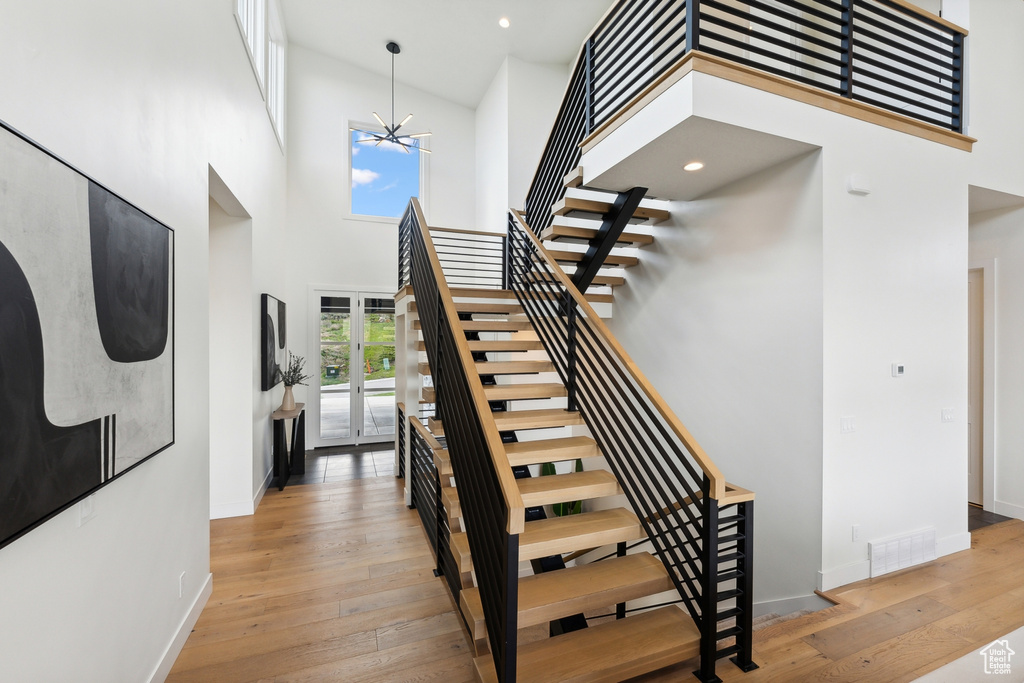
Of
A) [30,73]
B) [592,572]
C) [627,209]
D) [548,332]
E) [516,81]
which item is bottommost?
[592,572]

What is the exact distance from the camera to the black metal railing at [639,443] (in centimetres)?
201

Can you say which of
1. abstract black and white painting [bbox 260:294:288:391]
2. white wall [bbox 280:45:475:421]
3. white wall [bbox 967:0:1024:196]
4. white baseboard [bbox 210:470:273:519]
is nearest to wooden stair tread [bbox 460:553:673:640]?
white baseboard [bbox 210:470:273:519]

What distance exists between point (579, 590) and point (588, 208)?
2.64 meters

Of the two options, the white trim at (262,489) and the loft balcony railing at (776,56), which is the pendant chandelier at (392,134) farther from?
the white trim at (262,489)

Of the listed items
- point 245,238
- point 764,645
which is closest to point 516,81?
point 245,238

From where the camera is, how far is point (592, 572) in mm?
2326

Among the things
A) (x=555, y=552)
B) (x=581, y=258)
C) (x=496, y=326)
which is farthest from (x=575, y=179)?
(x=555, y=552)

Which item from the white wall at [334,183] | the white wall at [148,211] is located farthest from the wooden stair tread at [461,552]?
the white wall at [334,183]

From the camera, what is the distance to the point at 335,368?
671 centimetres

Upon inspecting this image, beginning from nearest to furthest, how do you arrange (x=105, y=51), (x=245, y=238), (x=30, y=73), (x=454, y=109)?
(x=30, y=73)
(x=105, y=51)
(x=245, y=238)
(x=454, y=109)

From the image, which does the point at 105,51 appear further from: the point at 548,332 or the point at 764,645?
the point at 764,645

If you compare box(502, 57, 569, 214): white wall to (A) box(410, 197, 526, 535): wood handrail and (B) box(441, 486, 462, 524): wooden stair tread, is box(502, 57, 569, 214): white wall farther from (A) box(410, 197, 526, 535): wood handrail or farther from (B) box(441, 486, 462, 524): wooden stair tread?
(B) box(441, 486, 462, 524): wooden stair tread

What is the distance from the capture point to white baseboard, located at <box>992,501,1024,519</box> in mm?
3861

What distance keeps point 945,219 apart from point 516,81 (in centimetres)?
489
